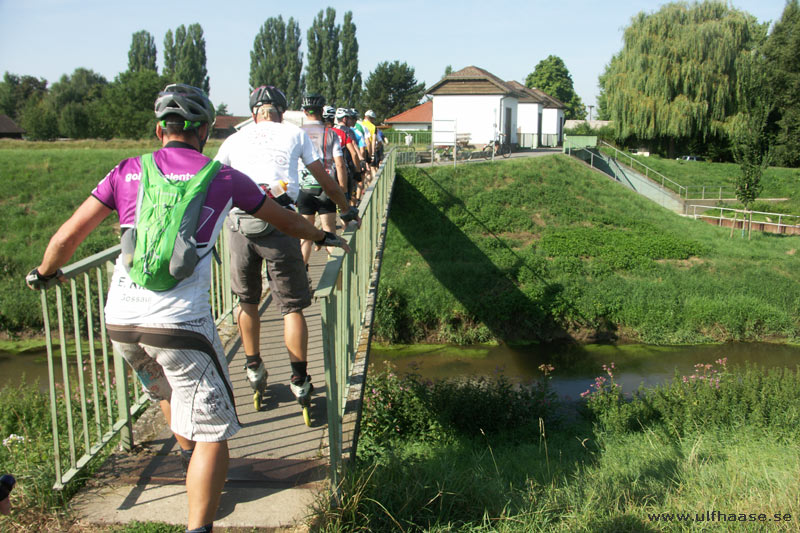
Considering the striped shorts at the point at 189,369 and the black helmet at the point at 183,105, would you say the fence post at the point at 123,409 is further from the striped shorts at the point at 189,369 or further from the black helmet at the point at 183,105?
the black helmet at the point at 183,105

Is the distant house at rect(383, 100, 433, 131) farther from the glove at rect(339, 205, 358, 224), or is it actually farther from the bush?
the glove at rect(339, 205, 358, 224)

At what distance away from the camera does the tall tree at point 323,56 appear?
194 ft

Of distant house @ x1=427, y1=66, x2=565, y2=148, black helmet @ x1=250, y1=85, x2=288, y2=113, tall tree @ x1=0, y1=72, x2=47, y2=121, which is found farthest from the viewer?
tall tree @ x1=0, y1=72, x2=47, y2=121

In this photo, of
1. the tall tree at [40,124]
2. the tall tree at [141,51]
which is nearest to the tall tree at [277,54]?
the tall tree at [141,51]

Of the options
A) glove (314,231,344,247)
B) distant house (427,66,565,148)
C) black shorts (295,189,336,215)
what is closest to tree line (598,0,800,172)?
distant house (427,66,565,148)

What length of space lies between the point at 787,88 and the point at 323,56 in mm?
38745

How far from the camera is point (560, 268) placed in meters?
18.8

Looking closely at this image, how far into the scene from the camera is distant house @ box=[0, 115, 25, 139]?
198ft

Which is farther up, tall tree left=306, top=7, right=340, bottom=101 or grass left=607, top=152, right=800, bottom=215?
tall tree left=306, top=7, right=340, bottom=101

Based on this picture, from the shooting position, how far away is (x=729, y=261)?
19281 mm

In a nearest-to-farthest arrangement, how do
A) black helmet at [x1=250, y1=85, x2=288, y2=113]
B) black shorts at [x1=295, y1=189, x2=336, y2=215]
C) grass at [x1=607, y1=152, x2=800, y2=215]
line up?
black helmet at [x1=250, y1=85, x2=288, y2=113]
black shorts at [x1=295, y1=189, x2=336, y2=215]
grass at [x1=607, y1=152, x2=800, y2=215]

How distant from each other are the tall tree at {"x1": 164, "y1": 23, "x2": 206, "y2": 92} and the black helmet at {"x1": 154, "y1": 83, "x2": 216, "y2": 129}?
5899 cm

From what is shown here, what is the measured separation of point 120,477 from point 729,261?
19.9 m

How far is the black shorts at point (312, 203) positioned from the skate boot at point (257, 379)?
2529 millimetres
